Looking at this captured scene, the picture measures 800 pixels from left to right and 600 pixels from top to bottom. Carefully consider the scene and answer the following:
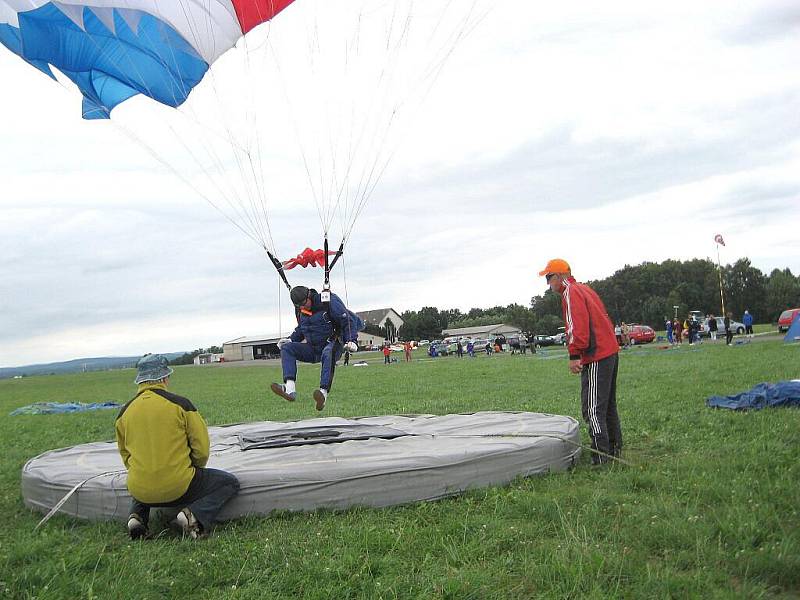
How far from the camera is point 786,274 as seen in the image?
76.5 meters

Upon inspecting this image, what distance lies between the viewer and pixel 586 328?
565 centimetres

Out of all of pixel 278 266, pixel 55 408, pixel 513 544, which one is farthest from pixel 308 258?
pixel 55 408

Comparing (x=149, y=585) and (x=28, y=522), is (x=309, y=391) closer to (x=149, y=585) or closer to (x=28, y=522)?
(x=28, y=522)

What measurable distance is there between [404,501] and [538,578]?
5.50ft

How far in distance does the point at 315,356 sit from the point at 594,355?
3121 mm

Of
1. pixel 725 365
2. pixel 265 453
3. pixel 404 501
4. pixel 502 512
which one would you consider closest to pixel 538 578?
pixel 502 512

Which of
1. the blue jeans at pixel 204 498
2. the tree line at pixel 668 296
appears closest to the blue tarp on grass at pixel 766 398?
the blue jeans at pixel 204 498

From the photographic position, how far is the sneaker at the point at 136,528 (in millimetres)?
4309

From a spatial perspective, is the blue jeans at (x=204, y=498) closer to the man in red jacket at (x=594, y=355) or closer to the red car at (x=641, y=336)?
the man in red jacket at (x=594, y=355)

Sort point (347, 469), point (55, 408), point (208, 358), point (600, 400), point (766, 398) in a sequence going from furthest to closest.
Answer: point (208, 358)
point (55, 408)
point (766, 398)
point (600, 400)
point (347, 469)

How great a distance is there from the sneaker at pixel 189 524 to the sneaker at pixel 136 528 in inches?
9.0

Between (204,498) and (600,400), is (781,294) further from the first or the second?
(204,498)

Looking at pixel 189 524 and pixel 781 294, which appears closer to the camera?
pixel 189 524

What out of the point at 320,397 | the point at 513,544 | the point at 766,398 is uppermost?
the point at 320,397
